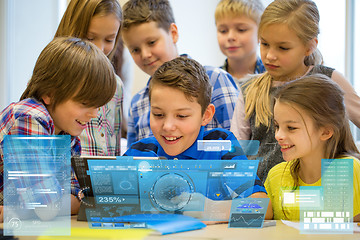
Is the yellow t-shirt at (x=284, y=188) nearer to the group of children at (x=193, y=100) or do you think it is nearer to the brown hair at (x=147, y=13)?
the group of children at (x=193, y=100)

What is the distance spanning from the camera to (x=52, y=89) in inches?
48.9

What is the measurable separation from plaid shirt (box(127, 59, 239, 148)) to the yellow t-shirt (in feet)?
1.25

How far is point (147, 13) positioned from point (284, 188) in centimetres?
93

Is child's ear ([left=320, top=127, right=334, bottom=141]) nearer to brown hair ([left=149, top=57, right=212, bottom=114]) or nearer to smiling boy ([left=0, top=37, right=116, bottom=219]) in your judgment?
brown hair ([left=149, top=57, right=212, bottom=114])

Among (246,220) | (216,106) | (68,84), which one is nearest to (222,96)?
(216,106)

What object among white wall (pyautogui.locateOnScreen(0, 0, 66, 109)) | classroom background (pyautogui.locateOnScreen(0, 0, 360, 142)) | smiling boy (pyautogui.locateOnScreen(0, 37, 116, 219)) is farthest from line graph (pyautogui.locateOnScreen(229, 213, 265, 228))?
white wall (pyautogui.locateOnScreen(0, 0, 66, 109))

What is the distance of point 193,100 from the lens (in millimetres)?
1342

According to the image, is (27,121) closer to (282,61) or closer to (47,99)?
(47,99)

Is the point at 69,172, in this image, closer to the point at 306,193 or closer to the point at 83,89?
the point at 83,89

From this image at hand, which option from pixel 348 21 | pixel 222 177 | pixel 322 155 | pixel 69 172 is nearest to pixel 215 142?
pixel 222 177

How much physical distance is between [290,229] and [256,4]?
4.53ft
